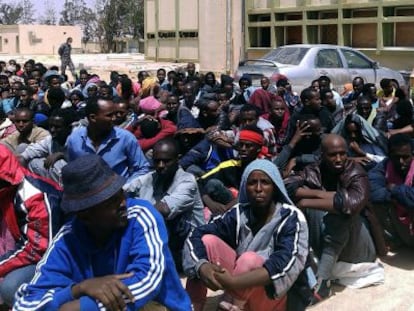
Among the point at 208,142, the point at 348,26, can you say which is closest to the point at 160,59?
the point at 348,26

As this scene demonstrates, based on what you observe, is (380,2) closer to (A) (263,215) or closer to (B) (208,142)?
(B) (208,142)

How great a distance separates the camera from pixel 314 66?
39.5 ft

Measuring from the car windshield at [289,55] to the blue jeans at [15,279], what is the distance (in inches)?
375

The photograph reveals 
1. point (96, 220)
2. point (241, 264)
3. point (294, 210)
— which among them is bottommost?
point (241, 264)

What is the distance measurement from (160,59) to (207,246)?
26662mm

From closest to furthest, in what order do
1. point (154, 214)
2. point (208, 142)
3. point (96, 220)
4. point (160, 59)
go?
point (96, 220) < point (154, 214) < point (208, 142) < point (160, 59)

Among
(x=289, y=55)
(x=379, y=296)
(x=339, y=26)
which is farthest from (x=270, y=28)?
(x=379, y=296)

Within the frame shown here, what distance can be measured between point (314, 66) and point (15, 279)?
9.76 m

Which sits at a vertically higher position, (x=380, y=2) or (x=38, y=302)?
(x=380, y=2)

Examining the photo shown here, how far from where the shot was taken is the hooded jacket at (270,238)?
3.00 metres

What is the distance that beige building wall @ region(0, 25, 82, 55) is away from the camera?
2101 inches

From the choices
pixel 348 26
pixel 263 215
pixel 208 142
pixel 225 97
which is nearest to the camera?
pixel 263 215

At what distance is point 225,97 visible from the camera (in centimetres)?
820

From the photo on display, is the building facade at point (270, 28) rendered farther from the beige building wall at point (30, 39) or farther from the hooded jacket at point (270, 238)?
the beige building wall at point (30, 39)
